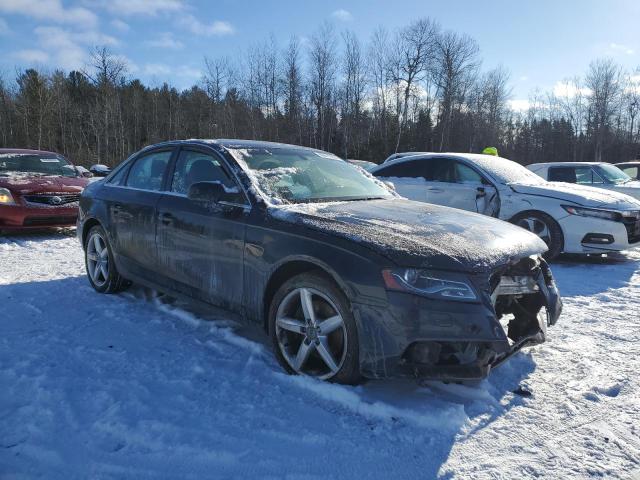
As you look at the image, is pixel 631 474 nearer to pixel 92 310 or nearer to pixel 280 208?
pixel 280 208

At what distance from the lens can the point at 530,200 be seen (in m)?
6.75

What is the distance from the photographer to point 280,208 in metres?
3.21

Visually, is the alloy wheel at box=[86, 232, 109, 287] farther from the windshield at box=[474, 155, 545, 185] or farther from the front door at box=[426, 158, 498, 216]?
the windshield at box=[474, 155, 545, 185]

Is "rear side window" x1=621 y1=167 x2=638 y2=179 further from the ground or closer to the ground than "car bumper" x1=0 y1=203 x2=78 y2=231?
further from the ground

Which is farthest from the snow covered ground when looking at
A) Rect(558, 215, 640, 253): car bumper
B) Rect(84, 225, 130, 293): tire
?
Rect(558, 215, 640, 253): car bumper

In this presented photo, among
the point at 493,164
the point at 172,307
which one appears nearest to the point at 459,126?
the point at 493,164

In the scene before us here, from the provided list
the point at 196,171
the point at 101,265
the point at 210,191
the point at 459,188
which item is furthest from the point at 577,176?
the point at 101,265

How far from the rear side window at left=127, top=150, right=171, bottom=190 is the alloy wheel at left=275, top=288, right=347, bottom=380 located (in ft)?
6.33

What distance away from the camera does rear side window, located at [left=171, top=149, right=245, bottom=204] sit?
11.9 ft

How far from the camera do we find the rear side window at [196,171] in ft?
11.9

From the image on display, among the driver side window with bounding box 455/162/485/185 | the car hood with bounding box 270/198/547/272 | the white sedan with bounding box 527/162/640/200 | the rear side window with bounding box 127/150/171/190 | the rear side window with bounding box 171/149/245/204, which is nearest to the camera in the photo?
the car hood with bounding box 270/198/547/272

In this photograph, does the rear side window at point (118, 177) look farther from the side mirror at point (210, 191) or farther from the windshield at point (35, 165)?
the windshield at point (35, 165)

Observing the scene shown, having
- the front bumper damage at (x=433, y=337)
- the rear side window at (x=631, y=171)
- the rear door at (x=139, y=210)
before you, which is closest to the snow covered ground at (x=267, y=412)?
the front bumper damage at (x=433, y=337)

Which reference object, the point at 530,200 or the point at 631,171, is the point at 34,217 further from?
the point at 631,171
